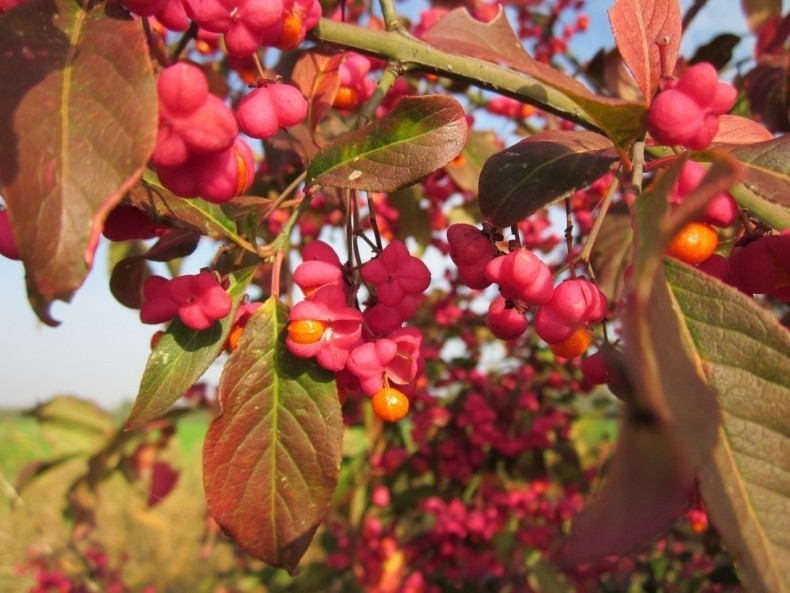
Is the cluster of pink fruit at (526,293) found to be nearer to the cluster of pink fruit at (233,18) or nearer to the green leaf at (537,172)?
the green leaf at (537,172)

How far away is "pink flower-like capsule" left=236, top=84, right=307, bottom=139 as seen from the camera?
2.64ft

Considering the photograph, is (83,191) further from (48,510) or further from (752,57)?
(48,510)

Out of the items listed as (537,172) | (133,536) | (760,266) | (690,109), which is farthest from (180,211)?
(133,536)

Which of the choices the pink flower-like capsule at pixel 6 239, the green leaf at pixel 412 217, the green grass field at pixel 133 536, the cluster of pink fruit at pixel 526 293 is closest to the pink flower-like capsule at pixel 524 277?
the cluster of pink fruit at pixel 526 293

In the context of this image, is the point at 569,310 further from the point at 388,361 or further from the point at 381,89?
the point at 381,89

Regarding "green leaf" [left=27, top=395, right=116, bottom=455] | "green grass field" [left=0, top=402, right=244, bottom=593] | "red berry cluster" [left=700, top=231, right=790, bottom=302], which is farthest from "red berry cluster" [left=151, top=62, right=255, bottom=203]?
"green grass field" [left=0, top=402, right=244, bottom=593]

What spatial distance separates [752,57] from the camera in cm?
204

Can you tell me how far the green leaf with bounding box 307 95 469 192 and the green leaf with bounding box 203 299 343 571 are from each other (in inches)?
9.9

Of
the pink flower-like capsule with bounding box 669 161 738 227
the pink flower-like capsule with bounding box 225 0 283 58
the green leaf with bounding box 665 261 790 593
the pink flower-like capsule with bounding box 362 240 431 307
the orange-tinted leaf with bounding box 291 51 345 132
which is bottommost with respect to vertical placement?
the green leaf with bounding box 665 261 790 593

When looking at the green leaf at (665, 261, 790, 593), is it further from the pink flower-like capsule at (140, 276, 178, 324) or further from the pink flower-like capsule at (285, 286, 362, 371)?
the pink flower-like capsule at (140, 276, 178, 324)

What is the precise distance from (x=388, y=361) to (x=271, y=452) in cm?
19

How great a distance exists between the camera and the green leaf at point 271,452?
33.0 inches

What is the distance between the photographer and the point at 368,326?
93 cm

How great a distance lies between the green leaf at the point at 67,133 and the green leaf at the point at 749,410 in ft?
1.69
